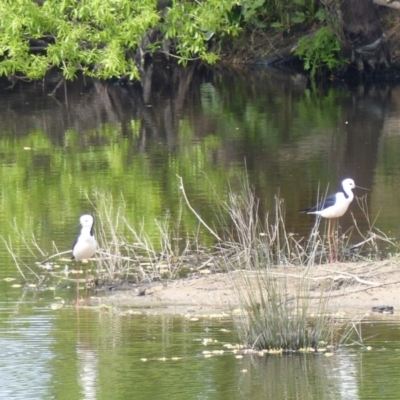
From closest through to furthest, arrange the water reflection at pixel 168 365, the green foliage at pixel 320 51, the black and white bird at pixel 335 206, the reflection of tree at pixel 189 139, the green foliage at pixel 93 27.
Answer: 1. the water reflection at pixel 168 365
2. the black and white bird at pixel 335 206
3. the reflection of tree at pixel 189 139
4. the green foliage at pixel 93 27
5. the green foliage at pixel 320 51

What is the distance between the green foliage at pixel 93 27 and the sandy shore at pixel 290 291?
52.3ft

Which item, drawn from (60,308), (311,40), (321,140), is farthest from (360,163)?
(311,40)

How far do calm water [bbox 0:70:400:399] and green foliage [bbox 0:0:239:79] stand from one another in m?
1.15

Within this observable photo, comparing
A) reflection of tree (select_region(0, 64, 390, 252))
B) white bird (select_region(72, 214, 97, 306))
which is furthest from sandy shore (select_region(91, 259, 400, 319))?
reflection of tree (select_region(0, 64, 390, 252))

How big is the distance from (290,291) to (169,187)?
7.22m

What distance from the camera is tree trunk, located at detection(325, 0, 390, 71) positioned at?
33656 millimetres

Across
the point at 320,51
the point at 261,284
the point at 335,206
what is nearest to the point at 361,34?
the point at 320,51

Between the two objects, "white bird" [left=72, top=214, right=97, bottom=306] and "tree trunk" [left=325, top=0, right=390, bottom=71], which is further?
"tree trunk" [left=325, top=0, right=390, bottom=71]

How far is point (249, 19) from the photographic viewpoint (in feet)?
122

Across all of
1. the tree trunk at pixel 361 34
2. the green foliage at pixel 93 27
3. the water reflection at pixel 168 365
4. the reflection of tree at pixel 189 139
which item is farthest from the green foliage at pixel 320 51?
the water reflection at pixel 168 365

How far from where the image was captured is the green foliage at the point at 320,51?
3456cm

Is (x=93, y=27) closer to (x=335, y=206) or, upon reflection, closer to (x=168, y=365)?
(x=335, y=206)

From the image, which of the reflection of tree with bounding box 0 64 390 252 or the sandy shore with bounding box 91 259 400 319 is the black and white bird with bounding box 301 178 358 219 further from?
the reflection of tree with bounding box 0 64 390 252

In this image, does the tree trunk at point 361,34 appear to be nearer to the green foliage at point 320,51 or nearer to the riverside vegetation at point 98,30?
the green foliage at point 320,51
